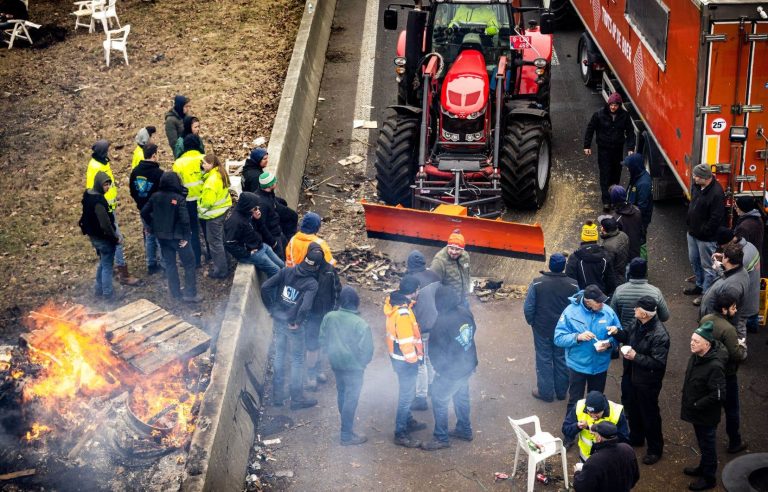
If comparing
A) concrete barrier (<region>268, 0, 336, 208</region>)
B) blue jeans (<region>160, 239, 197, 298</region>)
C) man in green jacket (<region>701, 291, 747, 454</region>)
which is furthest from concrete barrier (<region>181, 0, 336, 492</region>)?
man in green jacket (<region>701, 291, 747, 454</region>)

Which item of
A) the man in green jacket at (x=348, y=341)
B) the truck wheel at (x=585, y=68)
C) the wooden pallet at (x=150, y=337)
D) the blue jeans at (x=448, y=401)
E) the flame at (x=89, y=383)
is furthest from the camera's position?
the truck wheel at (x=585, y=68)

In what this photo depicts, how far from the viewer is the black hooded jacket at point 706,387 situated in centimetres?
888

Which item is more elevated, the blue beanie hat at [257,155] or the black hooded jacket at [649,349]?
the blue beanie hat at [257,155]

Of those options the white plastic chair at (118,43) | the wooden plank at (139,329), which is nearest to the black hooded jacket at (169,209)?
the wooden plank at (139,329)

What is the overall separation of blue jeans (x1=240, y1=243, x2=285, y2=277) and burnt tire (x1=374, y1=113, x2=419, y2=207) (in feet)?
8.81

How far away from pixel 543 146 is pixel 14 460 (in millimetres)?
8446

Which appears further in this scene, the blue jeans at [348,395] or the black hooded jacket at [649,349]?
the blue jeans at [348,395]

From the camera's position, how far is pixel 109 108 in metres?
17.8

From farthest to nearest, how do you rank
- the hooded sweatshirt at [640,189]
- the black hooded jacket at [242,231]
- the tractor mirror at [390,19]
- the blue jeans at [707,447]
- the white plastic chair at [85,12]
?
the white plastic chair at [85,12], the tractor mirror at [390,19], the hooded sweatshirt at [640,189], the black hooded jacket at [242,231], the blue jeans at [707,447]

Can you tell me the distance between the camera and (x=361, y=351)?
32.3 feet

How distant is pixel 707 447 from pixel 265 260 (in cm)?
547

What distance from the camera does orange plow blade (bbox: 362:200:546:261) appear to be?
12656mm

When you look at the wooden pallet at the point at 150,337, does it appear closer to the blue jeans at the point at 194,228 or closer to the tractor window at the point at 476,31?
the blue jeans at the point at 194,228

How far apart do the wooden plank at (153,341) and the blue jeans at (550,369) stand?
3.90m
